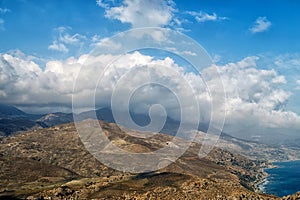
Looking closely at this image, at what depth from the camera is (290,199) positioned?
7790 inches

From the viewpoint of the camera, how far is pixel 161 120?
107m

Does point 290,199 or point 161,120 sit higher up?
point 161,120

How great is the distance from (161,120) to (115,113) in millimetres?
15011

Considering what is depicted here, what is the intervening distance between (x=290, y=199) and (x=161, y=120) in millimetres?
128615

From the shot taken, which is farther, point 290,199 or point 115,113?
point 290,199

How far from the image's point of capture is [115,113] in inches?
3952

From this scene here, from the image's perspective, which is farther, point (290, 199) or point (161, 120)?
point (290, 199)

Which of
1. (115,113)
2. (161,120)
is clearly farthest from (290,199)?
(115,113)

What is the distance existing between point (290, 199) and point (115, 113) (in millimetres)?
142108

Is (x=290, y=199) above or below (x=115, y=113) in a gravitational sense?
below

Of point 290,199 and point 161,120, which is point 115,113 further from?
point 290,199
